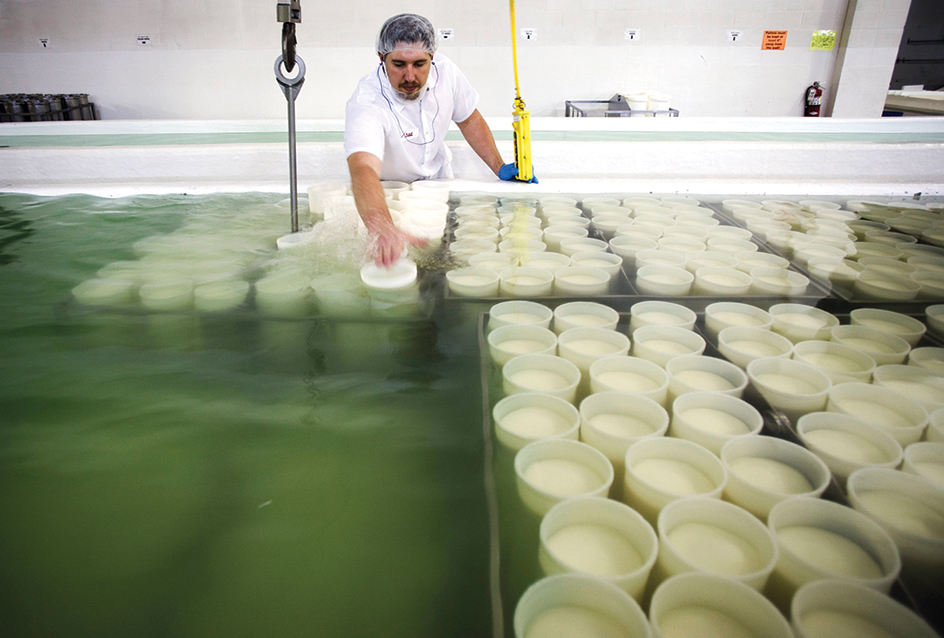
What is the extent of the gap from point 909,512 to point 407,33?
2124mm

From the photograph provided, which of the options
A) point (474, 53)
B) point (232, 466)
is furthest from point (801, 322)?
point (474, 53)

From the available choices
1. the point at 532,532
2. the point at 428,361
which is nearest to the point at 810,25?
the point at 428,361

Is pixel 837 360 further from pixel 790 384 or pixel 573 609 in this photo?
pixel 573 609

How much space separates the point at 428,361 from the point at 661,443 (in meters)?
0.62

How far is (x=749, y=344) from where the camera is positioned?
51.6 inches

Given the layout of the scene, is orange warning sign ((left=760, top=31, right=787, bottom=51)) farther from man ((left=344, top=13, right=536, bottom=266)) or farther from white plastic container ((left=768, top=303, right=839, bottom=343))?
white plastic container ((left=768, top=303, right=839, bottom=343))

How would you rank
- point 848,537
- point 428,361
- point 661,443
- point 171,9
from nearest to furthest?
1. point 848,537
2. point 661,443
3. point 428,361
4. point 171,9

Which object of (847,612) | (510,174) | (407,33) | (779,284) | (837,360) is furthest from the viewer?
(510,174)

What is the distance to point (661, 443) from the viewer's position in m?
0.94

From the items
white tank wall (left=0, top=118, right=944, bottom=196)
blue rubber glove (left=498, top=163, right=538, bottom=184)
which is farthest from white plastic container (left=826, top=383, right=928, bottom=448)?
blue rubber glove (left=498, top=163, right=538, bottom=184)

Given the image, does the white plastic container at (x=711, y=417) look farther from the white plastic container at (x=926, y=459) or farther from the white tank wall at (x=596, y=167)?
the white tank wall at (x=596, y=167)

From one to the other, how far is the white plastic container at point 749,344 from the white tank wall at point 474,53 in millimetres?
4452

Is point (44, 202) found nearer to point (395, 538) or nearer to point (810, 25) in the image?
point (395, 538)

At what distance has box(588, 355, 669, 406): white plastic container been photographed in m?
1.12
